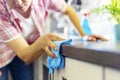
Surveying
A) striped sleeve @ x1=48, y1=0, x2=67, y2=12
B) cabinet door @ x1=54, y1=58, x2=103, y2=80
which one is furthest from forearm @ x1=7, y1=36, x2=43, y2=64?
striped sleeve @ x1=48, y1=0, x2=67, y2=12

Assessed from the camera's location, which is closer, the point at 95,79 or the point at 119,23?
the point at 95,79

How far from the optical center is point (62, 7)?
1.39 m

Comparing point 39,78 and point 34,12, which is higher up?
point 34,12

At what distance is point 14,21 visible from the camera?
1.21 meters

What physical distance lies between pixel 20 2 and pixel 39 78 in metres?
0.46

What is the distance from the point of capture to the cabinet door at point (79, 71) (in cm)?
61

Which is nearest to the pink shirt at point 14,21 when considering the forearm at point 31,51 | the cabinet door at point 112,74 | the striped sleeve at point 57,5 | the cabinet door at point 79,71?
the striped sleeve at point 57,5

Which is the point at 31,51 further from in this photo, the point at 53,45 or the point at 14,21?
the point at 14,21

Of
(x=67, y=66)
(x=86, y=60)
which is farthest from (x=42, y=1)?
(x=86, y=60)

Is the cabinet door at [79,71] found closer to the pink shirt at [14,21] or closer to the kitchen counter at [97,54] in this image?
the kitchen counter at [97,54]

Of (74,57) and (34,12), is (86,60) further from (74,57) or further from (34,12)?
(34,12)

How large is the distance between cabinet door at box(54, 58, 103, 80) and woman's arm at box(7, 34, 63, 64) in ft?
0.29

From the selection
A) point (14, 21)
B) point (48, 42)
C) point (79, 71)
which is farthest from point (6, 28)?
point (79, 71)

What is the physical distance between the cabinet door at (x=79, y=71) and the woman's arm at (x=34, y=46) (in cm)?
9
